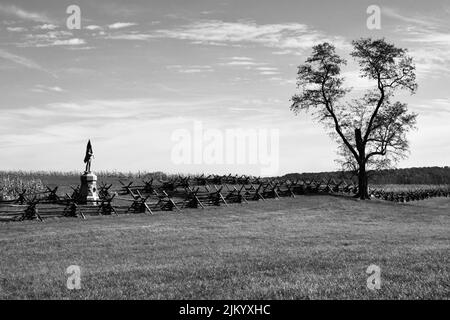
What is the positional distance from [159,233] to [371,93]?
34.1m

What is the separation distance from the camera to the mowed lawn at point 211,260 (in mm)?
9602

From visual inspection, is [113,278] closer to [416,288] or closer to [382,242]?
[416,288]

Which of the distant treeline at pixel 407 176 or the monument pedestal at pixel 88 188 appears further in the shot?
the distant treeline at pixel 407 176

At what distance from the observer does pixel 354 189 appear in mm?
56531

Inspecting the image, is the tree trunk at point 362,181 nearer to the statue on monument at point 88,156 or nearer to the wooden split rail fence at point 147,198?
the wooden split rail fence at point 147,198

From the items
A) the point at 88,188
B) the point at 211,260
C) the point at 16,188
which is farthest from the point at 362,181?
the point at 211,260

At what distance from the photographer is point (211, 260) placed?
14.3 meters

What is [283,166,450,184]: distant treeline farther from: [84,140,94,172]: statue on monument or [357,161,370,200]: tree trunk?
[84,140,94,172]: statue on monument

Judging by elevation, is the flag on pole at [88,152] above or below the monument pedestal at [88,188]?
above

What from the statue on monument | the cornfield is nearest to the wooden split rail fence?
the cornfield

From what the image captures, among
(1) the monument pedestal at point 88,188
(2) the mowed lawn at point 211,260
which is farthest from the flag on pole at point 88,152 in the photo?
(2) the mowed lawn at point 211,260

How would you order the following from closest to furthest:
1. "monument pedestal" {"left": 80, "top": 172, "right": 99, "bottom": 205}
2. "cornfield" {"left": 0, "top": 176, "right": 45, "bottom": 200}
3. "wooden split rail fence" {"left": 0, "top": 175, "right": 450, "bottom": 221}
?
1. "wooden split rail fence" {"left": 0, "top": 175, "right": 450, "bottom": 221}
2. "monument pedestal" {"left": 80, "top": 172, "right": 99, "bottom": 205}
3. "cornfield" {"left": 0, "top": 176, "right": 45, "bottom": 200}

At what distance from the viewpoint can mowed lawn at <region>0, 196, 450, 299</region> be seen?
9602 mm
